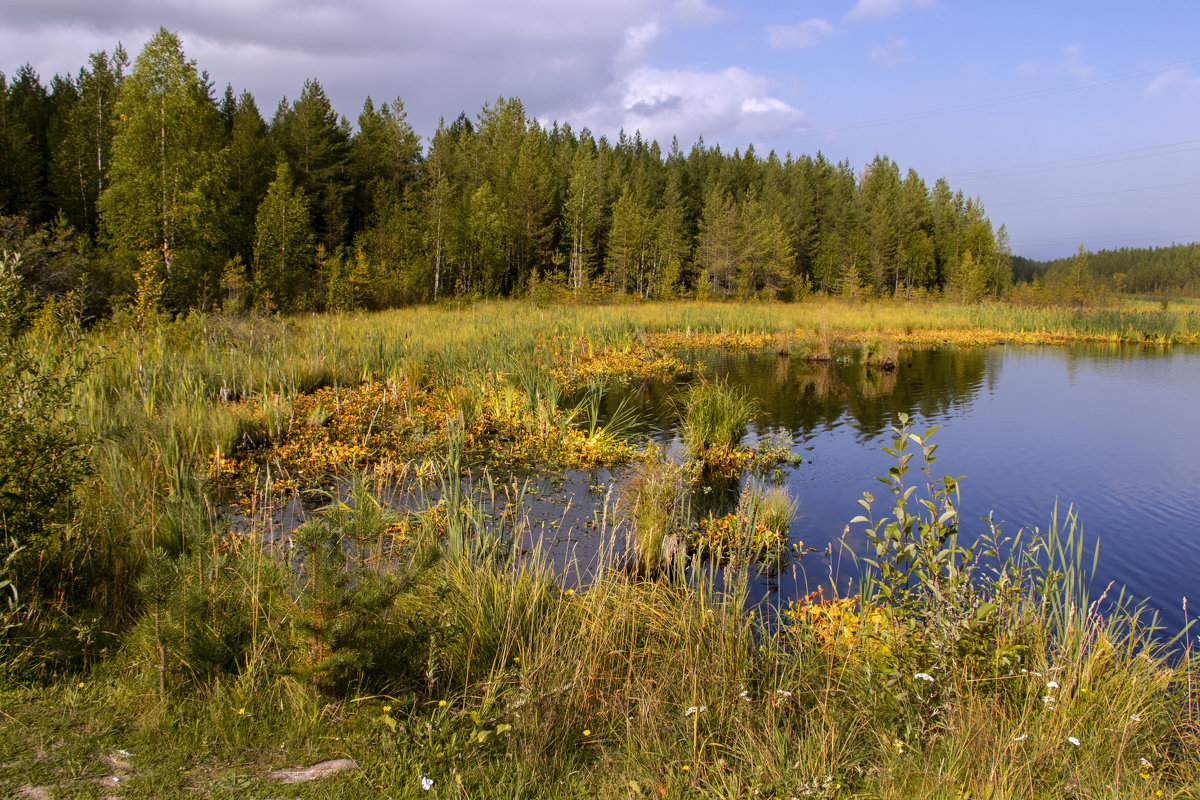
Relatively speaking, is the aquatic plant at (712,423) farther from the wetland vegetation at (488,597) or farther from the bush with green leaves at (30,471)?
the bush with green leaves at (30,471)

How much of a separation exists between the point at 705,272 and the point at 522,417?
1571 inches

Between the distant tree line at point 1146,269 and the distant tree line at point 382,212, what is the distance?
3026cm

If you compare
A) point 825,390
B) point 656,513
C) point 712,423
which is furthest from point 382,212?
point 656,513

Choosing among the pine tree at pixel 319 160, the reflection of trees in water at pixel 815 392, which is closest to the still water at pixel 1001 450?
the reflection of trees in water at pixel 815 392

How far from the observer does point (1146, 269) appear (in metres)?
105

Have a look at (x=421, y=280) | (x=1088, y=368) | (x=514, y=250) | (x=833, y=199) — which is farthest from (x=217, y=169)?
(x=833, y=199)

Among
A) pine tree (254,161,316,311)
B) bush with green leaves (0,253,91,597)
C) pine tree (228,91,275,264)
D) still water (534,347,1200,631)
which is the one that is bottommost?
still water (534,347,1200,631)

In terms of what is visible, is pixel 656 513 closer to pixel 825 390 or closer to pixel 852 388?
pixel 825 390

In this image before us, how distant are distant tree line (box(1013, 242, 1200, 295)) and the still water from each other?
244ft

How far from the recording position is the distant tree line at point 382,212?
23.0 metres

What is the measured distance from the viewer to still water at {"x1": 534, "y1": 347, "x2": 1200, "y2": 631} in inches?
257

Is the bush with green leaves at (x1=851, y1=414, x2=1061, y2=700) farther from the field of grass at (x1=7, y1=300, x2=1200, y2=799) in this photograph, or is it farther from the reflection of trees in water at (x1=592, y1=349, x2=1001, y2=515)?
the reflection of trees in water at (x1=592, y1=349, x2=1001, y2=515)

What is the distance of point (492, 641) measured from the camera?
3.60m

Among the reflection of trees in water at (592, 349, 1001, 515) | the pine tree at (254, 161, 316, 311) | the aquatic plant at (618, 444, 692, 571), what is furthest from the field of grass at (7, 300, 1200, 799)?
the pine tree at (254, 161, 316, 311)
